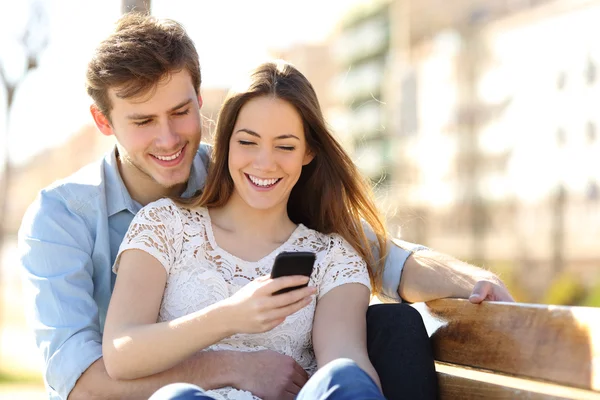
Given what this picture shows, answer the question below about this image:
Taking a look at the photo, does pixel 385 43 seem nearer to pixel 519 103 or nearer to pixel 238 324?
pixel 519 103

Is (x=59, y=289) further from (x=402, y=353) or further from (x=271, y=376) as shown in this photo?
(x=402, y=353)

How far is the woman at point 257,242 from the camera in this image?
2.98 metres

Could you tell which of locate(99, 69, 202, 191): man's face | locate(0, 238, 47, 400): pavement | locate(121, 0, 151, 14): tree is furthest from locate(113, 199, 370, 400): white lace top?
locate(0, 238, 47, 400): pavement

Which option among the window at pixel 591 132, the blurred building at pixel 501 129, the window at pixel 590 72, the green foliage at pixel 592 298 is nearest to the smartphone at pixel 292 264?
the green foliage at pixel 592 298

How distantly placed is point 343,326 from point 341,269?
267mm

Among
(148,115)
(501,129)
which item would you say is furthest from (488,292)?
(501,129)

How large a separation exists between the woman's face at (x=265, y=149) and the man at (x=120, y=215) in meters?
0.36

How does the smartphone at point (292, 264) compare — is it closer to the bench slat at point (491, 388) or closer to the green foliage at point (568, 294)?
the bench slat at point (491, 388)

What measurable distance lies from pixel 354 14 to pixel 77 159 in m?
28.3

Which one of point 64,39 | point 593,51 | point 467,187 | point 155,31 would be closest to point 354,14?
point 467,187

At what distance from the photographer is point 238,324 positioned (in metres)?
2.71

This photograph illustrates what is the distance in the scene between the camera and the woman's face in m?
3.24

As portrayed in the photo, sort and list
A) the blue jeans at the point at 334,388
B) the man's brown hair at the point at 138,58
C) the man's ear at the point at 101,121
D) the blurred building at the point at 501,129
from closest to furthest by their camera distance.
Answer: the blue jeans at the point at 334,388, the man's brown hair at the point at 138,58, the man's ear at the point at 101,121, the blurred building at the point at 501,129

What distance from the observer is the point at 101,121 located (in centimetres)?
381
